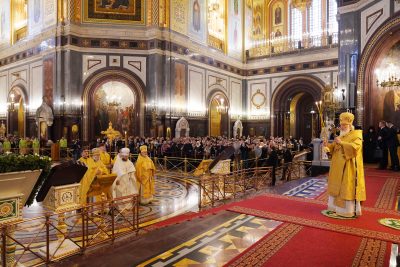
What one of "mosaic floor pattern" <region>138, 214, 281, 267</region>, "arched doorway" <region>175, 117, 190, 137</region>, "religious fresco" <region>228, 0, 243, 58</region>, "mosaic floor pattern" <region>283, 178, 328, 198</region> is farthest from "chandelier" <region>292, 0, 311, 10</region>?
"mosaic floor pattern" <region>138, 214, 281, 267</region>

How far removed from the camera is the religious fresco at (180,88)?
19.7 meters

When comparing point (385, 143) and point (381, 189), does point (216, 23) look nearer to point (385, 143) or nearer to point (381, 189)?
point (385, 143)

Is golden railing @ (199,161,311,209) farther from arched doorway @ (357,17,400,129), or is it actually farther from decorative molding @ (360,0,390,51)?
decorative molding @ (360,0,390,51)

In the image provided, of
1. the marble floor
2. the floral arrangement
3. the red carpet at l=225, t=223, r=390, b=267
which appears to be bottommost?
the marble floor

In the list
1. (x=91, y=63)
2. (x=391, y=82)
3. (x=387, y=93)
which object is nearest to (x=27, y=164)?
(x=391, y=82)

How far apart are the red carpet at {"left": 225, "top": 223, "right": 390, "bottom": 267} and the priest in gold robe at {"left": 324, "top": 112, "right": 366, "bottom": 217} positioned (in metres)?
0.95

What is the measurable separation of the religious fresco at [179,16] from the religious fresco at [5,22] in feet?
42.1

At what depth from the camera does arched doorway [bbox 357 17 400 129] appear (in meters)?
11.9

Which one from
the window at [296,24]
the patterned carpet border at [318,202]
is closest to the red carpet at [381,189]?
the patterned carpet border at [318,202]

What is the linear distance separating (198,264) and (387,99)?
11.6 metres

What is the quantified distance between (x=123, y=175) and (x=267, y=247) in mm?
4279

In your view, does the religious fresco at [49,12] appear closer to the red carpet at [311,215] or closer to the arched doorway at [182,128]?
the arched doorway at [182,128]

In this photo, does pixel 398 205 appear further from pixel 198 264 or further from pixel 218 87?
pixel 218 87

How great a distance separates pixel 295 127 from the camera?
26.5 m
